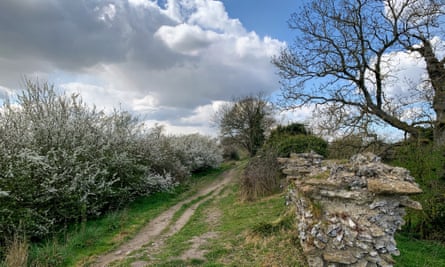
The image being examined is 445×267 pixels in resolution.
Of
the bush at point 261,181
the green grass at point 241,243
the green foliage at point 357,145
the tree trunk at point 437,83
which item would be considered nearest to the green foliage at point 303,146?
the bush at point 261,181

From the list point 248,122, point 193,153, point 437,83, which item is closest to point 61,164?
point 437,83

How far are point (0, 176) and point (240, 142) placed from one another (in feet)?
79.5

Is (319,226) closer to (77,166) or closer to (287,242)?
(287,242)

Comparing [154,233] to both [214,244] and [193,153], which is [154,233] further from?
[193,153]

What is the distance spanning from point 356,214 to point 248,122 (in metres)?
25.8

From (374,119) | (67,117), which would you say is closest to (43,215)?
(67,117)

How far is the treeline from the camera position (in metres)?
6.52

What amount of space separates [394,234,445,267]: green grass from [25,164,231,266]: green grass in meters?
5.67

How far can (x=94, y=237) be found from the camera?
6.50m

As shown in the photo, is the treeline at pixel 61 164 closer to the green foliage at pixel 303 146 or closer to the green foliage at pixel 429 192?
the green foliage at pixel 303 146

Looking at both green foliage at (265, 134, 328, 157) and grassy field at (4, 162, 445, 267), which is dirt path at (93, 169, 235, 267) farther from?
green foliage at (265, 134, 328, 157)

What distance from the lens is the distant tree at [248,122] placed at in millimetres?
28906

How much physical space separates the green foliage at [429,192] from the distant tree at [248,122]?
72.2 feet

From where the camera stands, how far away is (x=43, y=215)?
689 cm
